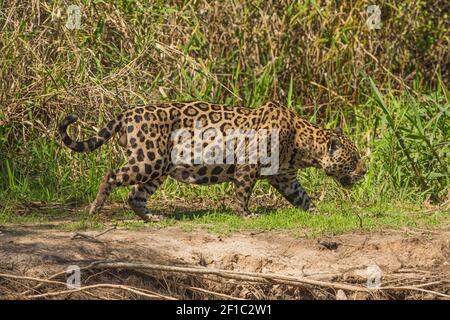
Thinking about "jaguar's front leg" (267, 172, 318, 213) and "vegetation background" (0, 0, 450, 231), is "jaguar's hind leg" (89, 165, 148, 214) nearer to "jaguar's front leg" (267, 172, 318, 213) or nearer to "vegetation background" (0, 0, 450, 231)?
"vegetation background" (0, 0, 450, 231)

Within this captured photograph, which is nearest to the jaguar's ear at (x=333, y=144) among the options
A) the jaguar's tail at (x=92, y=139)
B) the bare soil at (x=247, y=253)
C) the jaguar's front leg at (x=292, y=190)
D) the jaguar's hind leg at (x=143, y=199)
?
the jaguar's front leg at (x=292, y=190)

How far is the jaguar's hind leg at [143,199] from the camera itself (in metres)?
9.17

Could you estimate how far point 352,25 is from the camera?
1196 cm

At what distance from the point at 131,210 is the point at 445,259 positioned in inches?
110

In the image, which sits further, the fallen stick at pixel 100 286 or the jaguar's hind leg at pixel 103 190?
the jaguar's hind leg at pixel 103 190

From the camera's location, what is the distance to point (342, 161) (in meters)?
9.70

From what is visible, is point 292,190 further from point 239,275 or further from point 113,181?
point 239,275

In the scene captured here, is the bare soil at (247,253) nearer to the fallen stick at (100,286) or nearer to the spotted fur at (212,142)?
the fallen stick at (100,286)

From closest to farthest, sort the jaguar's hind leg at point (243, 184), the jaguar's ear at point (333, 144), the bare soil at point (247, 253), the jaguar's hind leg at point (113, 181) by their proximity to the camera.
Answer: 1. the bare soil at point (247, 253)
2. the jaguar's hind leg at point (113, 181)
3. the jaguar's hind leg at point (243, 184)
4. the jaguar's ear at point (333, 144)

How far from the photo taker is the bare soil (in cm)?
754

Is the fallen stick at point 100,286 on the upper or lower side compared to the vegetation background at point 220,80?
lower

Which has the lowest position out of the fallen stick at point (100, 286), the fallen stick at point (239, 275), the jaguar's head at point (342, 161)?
the fallen stick at point (100, 286)
